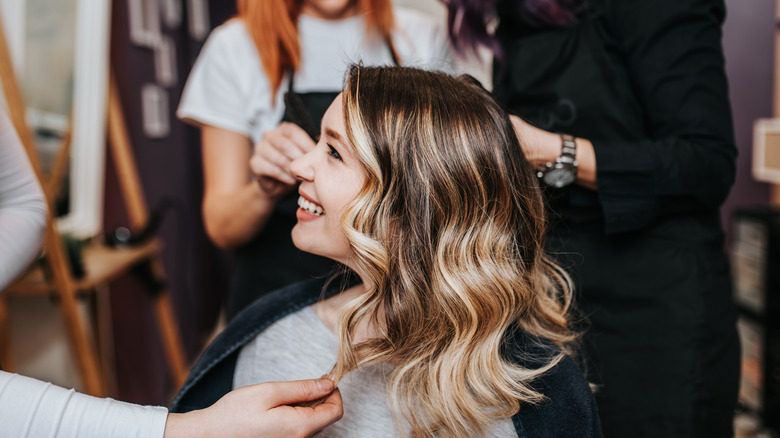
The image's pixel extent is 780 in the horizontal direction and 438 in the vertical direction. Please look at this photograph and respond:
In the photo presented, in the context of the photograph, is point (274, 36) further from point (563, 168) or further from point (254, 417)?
point (254, 417)

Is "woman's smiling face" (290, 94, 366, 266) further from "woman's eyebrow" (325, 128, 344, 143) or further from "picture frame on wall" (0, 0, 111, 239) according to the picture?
"picture frame on wall" (0, 0, 111, 239)

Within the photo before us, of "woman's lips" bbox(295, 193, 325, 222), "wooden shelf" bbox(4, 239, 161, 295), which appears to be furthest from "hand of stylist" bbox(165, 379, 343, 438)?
"wooden shelf" bbox(4, 239, 161, 295)

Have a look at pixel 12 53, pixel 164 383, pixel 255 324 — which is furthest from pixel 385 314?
pixel 164 383

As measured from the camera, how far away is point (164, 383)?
2.83m

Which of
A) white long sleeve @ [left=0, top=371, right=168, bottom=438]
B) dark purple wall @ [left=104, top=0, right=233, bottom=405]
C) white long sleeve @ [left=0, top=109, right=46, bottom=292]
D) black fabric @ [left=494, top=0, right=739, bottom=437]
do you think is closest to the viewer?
white long sleeve @ [left=0, top=371, right=168, bottom=438]

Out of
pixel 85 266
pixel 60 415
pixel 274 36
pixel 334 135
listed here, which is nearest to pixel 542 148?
pixel 334 135

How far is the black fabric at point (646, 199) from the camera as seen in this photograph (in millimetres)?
904

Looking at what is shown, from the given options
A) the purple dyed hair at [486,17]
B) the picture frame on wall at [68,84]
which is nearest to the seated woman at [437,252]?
the purple dyed hair at [486,17]

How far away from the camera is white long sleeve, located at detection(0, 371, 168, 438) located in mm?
517

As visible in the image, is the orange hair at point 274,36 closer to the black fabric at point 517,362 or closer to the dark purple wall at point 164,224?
the black fabric at point 517,362

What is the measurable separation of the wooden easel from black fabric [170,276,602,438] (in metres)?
0.33

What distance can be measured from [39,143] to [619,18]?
55.2 inches

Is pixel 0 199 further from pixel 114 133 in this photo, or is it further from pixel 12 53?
pixel 114 133

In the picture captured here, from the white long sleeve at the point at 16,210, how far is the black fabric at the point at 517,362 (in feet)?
1.08
